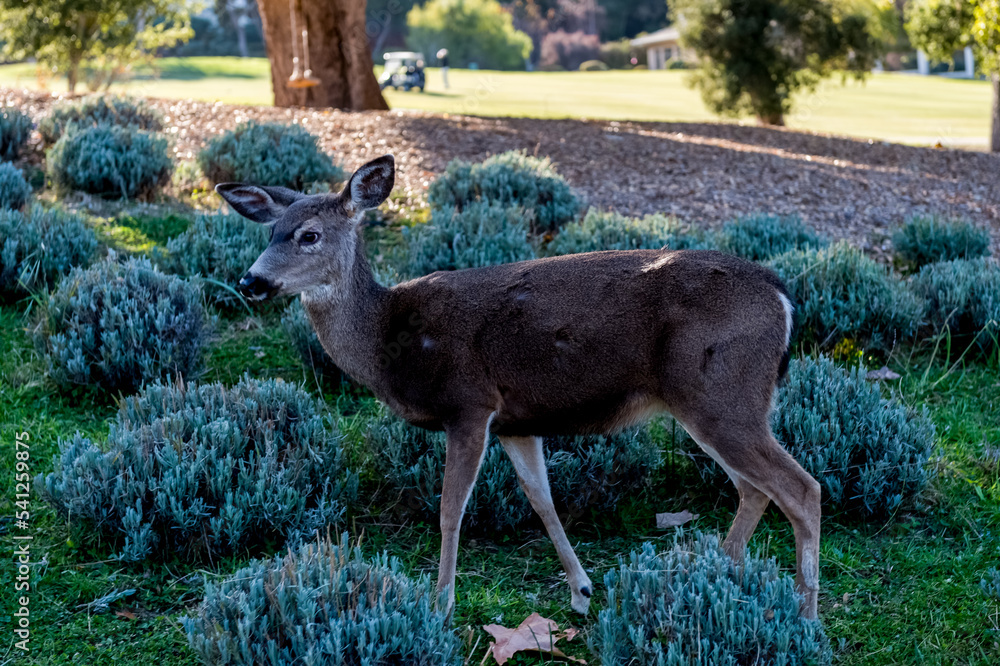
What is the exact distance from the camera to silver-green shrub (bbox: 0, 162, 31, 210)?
26.4 feet

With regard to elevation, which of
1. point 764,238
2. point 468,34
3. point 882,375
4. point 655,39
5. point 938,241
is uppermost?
point 468,34

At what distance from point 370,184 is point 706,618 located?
2.28 meters

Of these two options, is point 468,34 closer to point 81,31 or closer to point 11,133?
point 81,31

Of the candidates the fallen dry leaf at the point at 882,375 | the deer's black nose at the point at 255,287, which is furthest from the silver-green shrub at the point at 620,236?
the deer's black nose at the point at 255,287

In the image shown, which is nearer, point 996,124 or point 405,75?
point 996,124

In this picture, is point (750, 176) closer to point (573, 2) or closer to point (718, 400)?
point (718, 400)

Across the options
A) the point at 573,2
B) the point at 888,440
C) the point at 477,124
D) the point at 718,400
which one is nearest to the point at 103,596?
the point at 718,400

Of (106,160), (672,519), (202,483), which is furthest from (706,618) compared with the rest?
(106,160)

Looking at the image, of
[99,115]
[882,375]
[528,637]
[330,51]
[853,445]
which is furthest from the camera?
[330,51]

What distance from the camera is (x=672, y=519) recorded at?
4918 millimetres

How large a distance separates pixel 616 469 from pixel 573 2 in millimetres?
65063

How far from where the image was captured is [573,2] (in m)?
65.9

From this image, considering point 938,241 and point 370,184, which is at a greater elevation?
point 370,184

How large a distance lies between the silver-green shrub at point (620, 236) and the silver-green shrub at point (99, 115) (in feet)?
16.1
